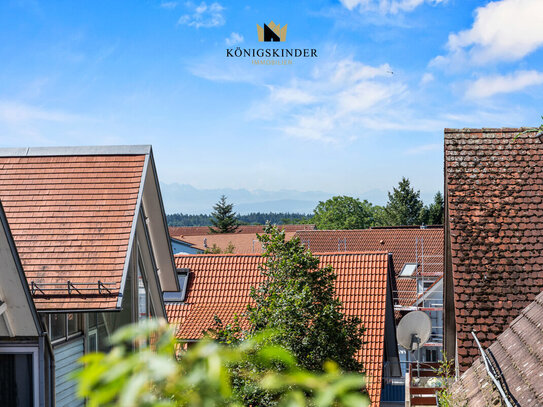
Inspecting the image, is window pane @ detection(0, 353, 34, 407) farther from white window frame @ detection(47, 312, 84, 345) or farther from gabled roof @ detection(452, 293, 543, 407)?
gabled roof @ detection(452, 293, 543, 407)

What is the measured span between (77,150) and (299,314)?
4.70m

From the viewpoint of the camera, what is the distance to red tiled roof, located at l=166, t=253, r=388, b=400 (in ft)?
69.3

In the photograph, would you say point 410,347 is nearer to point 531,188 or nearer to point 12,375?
point 531,188

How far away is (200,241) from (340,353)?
3039 inches

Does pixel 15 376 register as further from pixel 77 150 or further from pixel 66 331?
pixel 77 150

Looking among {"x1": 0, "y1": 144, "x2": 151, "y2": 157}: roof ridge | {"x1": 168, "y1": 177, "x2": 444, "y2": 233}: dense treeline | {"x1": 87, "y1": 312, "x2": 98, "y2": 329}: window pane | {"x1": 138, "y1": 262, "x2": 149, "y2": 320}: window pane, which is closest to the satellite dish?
{"x1": 138, "y1": 262, "x2": 149, "y2": 320}: window pane

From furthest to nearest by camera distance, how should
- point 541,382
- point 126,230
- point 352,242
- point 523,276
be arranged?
point 352,242 < point 126,230 < point 523,276 < point 541,382

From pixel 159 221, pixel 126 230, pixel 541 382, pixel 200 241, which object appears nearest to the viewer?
pixel 541 382

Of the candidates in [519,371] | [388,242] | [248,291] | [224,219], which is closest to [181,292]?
[248,291]

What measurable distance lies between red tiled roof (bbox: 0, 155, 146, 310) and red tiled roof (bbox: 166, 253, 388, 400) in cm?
1112

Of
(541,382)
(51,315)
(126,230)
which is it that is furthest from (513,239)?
(51,315)

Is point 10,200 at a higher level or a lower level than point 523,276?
higher

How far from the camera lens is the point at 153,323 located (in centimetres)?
106

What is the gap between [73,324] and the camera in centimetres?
923
